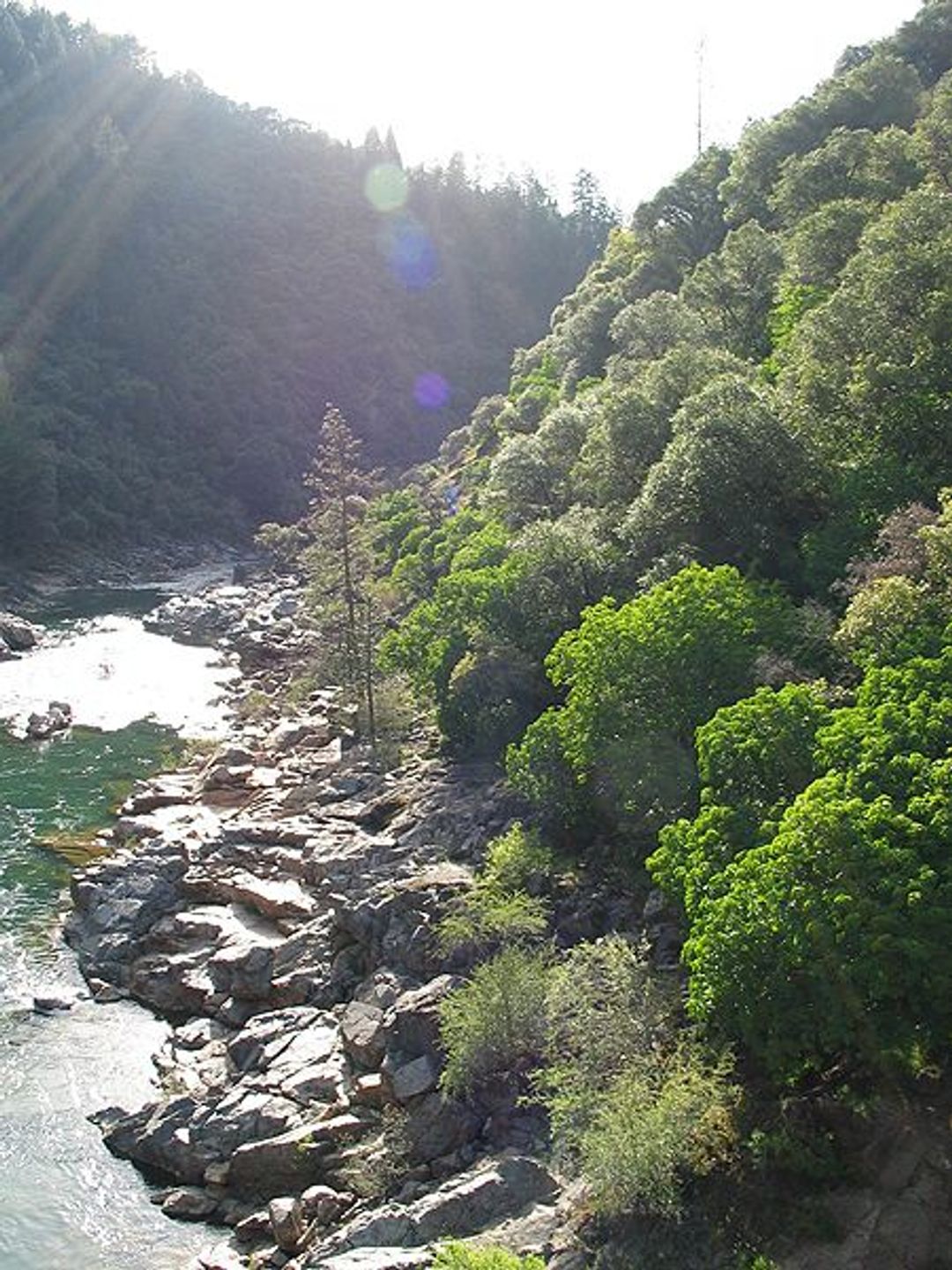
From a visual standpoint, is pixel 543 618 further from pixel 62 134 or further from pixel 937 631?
pixel 62 134

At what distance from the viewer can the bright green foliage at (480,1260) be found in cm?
1436

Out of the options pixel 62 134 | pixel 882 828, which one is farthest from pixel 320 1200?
pixel 62 134

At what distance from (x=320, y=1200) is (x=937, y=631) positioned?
1413cm

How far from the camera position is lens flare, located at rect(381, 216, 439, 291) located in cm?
Result: 15212

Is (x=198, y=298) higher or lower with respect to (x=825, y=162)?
higher


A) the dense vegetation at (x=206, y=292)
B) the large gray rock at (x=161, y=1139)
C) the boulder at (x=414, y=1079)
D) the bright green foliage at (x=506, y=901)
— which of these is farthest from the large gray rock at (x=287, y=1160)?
the dense vegetation at (x=206, y=292)

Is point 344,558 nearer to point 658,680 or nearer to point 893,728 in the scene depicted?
point 658,680

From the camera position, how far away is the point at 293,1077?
892 inches

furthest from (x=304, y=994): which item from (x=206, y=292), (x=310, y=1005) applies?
(x=206, y=292)

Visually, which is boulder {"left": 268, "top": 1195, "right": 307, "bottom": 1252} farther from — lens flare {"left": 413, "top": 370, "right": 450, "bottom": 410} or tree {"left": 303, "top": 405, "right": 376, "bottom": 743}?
lens flare {"left": 413, "top": 370, "right": 450, "bottom": 410}

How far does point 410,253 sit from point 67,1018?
472ft

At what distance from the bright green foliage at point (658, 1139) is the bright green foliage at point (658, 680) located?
655cm

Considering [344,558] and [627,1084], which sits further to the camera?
[344,558]

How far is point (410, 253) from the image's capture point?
157 m
